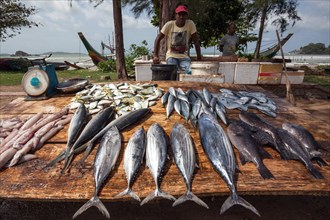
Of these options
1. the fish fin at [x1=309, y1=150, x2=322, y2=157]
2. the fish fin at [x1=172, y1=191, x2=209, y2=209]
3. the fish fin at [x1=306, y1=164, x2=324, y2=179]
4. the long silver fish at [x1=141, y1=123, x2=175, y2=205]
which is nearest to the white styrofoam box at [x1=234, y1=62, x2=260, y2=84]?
the fish fin at [x1=309, y1=150, x2=322, y2=157]

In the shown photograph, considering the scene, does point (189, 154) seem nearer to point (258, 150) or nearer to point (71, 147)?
point (258, 150)

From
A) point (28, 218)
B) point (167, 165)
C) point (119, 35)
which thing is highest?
point (119, 35)

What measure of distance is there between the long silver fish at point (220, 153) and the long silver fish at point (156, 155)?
1.46 ft

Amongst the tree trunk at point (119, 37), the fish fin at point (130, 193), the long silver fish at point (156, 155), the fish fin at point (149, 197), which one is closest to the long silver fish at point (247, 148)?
the long silver fish at point (156, 155)

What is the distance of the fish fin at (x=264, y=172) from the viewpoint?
1903 mm

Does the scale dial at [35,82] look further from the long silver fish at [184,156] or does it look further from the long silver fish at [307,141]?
the long silver fish at [307,141]

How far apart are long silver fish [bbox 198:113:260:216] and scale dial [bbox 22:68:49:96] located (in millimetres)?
2648

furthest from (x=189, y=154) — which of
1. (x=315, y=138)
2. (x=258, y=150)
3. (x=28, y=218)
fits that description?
(x=28, y=218)

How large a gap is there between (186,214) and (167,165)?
118cm

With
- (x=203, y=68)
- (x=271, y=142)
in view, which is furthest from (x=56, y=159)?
(x=203, y=68)

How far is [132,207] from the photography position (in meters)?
2.99

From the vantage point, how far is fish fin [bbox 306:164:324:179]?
191cm

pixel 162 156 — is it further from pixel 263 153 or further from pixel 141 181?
pixel 263 153

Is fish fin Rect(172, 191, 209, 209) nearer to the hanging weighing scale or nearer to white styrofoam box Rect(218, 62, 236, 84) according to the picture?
the hanging weighing scale
